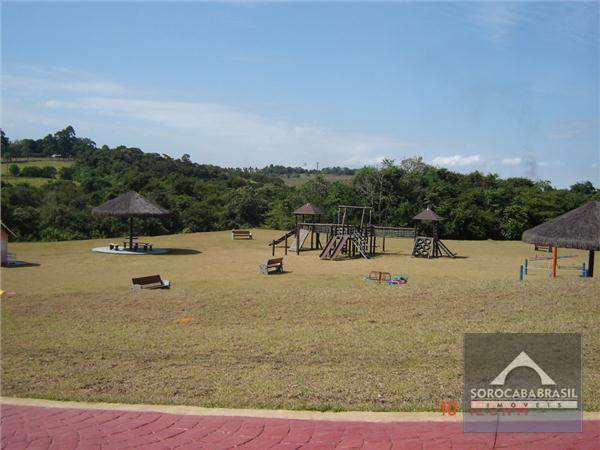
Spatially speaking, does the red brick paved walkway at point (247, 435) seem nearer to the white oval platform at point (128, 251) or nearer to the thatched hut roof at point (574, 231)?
the thatched hut roof at point (574, 231)

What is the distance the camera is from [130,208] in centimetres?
2861

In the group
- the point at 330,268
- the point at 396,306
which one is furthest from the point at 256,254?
the point at 396,306

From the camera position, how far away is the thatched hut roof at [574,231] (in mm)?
18672

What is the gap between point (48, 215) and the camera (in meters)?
39.9

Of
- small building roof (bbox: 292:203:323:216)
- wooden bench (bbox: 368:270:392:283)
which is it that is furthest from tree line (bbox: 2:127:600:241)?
wooden bench (bbox: 368:270:392:283)

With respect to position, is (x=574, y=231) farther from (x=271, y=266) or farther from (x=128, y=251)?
(x=128, y=251)

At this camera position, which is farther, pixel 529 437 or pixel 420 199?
pixel 420 199

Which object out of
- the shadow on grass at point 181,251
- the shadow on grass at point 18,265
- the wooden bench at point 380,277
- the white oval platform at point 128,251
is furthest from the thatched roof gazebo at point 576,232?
the shadow on grass at point 18,265

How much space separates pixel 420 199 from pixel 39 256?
31894 mm

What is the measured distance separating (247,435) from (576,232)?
17.9 metres

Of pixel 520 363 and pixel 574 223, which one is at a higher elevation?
pixel 574 223

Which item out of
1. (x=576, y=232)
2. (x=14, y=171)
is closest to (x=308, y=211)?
(x=576, y=232)

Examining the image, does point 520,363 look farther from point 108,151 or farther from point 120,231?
point 108,151

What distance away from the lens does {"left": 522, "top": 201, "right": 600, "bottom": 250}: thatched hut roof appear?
18672 millimetres
